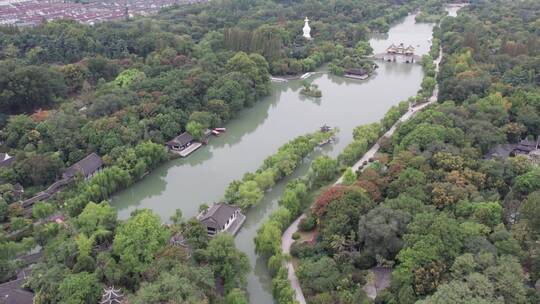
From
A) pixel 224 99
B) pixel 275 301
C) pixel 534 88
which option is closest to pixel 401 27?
pixel 534 88

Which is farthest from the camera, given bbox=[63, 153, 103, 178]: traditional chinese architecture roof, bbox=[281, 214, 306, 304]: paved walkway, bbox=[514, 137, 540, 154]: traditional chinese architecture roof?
bbox=[514, 137, 540, 154]: traditional chinese architecture roof

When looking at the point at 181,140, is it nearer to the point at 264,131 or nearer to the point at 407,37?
the point at 264,131

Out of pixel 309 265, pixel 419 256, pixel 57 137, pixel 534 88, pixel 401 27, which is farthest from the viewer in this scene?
pixel 401 27

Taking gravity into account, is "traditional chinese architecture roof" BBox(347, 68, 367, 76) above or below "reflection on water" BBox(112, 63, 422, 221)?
above

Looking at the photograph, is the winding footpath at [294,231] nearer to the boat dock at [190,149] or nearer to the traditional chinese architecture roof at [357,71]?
the boat dock at [190,149]

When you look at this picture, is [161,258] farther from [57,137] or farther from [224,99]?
[224,99]

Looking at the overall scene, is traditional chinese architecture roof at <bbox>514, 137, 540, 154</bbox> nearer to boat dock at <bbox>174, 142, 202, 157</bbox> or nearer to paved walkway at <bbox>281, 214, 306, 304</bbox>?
paved walkway at <bbox>281, 214, 306, 304</bbox>

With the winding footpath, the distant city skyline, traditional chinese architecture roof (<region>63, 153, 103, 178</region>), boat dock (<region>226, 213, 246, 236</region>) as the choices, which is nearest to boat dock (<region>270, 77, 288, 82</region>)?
the winding footpath
